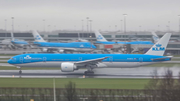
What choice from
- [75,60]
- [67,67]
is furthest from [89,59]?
[67,67]

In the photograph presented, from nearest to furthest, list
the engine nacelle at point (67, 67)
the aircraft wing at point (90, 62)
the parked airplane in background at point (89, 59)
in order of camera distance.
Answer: the engine nacelle at point (67, 67) → the aircraft wing at point (90, 62) → the parked airplane in background at point (89, 59)

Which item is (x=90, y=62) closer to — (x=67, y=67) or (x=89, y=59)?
(x=89, y=59)

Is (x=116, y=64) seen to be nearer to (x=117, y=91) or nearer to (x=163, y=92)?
(x=117, y=91)

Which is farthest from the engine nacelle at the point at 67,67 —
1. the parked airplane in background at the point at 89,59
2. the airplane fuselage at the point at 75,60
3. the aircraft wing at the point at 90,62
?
the airplane fuselage at the point at 75,60

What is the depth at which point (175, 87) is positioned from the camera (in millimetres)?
18531

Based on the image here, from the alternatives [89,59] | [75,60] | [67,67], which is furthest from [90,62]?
[67,67]

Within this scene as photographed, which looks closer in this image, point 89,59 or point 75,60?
point 75,60

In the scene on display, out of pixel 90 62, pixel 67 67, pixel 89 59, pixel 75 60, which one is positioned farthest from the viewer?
pixel 89 59

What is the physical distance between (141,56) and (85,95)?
1990cm

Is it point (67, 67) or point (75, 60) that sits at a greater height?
point (75, 60)

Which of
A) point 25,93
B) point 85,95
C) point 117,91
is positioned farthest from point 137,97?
point 25,93

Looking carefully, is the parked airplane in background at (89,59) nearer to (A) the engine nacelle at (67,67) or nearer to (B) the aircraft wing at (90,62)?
(B) the aircraft wing at (90,62)

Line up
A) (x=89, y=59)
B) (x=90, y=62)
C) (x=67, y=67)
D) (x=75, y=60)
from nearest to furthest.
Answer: (x=67, y=67)
(x=90, y=62)
(x=75, y=60)
(x=89, y=59)

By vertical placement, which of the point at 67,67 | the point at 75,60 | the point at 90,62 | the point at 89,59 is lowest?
the point at 67,67
